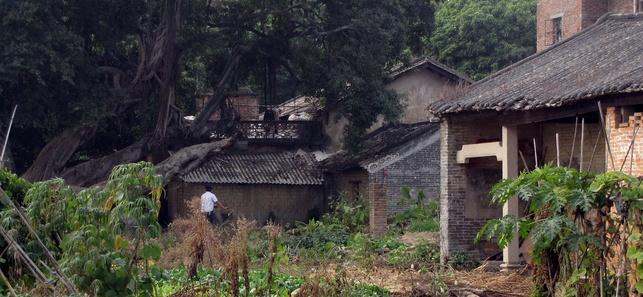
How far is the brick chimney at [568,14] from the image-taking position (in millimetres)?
33219

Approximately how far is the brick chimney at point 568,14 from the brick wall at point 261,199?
9.48 metres

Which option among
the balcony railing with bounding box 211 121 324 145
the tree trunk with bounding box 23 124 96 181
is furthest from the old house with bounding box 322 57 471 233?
the tree trunk with bounding box 23 124 96 181

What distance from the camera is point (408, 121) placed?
32.0m

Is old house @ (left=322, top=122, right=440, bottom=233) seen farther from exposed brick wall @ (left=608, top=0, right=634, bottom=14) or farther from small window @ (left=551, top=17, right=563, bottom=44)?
small window @ (left=551, top=17, right=563, bottom=44)

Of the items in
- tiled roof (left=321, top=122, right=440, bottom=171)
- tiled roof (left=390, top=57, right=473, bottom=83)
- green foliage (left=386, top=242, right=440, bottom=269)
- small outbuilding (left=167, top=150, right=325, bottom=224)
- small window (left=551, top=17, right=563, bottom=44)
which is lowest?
green foliage (left=386, top=242, right=440, bottom=269)

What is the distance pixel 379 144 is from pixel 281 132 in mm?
3729

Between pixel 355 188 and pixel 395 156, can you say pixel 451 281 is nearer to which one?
pixel 395 156

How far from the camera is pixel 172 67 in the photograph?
89.7ft

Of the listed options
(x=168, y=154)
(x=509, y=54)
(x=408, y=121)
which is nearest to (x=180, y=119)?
(x=168, y=154)

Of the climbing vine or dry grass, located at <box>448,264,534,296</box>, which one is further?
dry grass, located at <box>448,264,534,296</box>

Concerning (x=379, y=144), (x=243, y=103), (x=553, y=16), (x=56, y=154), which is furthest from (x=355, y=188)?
(x=553, y=16)

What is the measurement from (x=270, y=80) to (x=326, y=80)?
277cm

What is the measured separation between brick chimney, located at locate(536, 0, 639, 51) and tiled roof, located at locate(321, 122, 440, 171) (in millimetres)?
6848

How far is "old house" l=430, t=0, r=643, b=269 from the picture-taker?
15656 mm
